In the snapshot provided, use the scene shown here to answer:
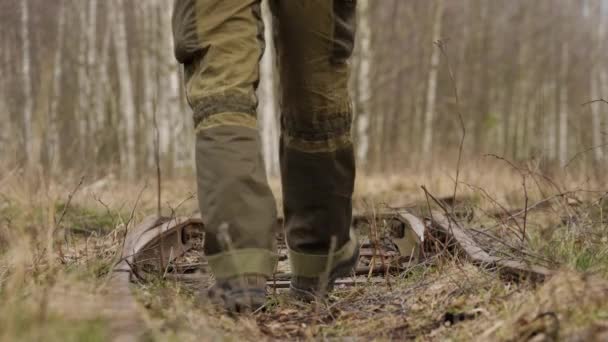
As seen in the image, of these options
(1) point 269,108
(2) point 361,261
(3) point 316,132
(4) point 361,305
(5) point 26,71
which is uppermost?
(5) point 26,71

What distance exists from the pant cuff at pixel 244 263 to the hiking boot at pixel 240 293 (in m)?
0.02

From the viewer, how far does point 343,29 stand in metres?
2.87

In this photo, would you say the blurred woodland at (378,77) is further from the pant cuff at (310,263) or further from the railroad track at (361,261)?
the pant cuff at (310,263)

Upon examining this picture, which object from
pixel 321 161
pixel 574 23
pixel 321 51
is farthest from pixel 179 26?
pixel 574 23

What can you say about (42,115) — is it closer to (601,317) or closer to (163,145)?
(601,317)

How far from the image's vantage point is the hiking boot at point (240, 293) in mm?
2432

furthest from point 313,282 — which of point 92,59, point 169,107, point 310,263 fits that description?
point 92,59

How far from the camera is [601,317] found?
1.77 metres

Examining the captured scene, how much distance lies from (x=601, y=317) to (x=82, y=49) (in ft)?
80.0

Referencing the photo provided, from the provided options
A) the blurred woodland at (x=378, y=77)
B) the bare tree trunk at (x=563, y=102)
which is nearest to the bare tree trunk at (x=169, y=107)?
the blurred woodland at (x=378, y=77)

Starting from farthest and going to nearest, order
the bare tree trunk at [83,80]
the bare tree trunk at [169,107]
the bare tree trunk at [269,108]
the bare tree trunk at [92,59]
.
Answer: the bare tree trunk at [83,80], the bare tree trunk at [92,59], the bare tree trunk at [169,107], the bare tree trunk at [269,108]

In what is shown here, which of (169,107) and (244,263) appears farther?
(169,107)

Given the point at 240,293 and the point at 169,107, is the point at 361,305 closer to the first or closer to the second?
the point at 240,293

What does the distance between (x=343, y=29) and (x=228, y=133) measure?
66 cm
